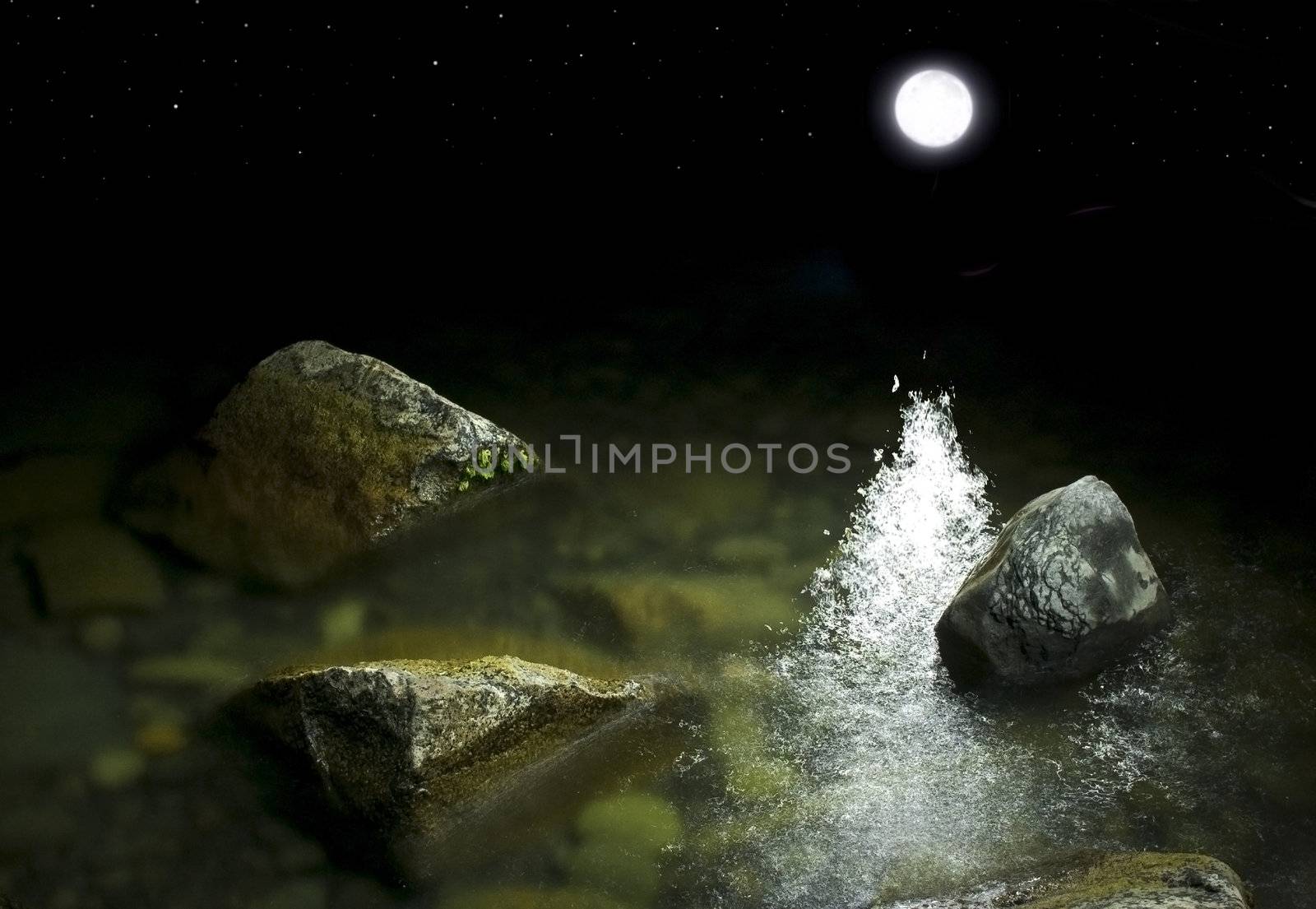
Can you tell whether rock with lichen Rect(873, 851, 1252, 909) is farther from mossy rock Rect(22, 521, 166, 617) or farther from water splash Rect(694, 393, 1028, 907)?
mossy rock Rect(22, 521, 166, 617)

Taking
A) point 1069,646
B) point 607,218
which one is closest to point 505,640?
point 1069,646

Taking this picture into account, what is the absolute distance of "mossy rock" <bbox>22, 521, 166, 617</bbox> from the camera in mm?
3098

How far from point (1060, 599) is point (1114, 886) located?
771 millimetres

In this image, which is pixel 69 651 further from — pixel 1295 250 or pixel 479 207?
pixel 1295 250

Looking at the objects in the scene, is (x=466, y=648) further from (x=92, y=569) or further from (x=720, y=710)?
(x=92, y=569)

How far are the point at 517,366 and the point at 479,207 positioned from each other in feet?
5.39

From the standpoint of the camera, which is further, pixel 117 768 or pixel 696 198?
pixel 696 198

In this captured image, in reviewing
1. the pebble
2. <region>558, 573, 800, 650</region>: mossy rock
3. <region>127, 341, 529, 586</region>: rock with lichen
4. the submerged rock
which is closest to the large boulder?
<region>558, 573, 800, 650</region>: mossy rock

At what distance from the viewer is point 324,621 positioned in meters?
3.09

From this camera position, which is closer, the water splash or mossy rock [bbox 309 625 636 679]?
the water splash

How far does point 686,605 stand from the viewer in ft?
10.2

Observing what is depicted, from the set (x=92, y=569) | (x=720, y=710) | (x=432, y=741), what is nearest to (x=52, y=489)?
(x=92, y=569)

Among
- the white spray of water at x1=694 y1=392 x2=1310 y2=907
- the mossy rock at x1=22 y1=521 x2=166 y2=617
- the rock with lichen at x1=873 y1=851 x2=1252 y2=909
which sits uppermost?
the mossy rock at x1=22 y1=521 x2=166 y2=617

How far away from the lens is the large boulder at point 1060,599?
2707mm
